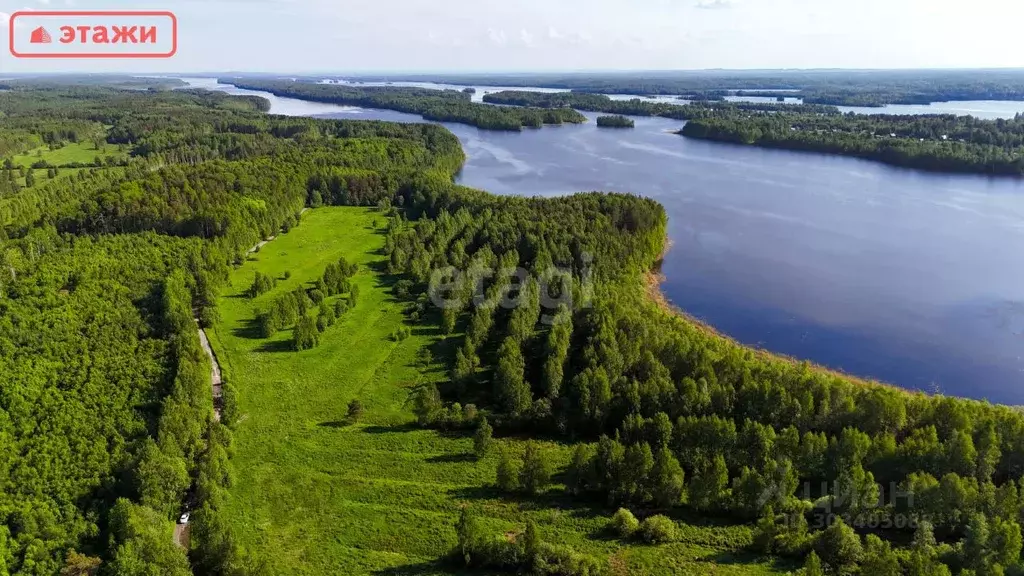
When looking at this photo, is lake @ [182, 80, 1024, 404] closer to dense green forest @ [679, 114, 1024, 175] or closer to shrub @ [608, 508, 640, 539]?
dense green forest @ [679, 114, 1024, 175]

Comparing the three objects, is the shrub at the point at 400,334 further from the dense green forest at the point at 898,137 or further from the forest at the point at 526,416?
the dense green forest at the point at 898,137

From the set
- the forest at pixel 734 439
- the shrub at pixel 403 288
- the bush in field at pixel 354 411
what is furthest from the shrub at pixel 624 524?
the shrub at pixel 403 288

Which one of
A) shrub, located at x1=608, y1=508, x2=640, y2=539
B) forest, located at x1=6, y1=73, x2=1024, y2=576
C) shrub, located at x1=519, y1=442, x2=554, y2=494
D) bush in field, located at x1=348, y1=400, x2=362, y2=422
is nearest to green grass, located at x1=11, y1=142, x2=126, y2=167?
forest, located at x1=6, y1=73, x2=1024, y2=576

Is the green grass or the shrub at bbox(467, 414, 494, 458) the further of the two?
the green grass

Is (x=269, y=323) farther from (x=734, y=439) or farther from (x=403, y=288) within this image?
(x=734, y=439)

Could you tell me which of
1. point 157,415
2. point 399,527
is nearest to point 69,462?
point 157,415
